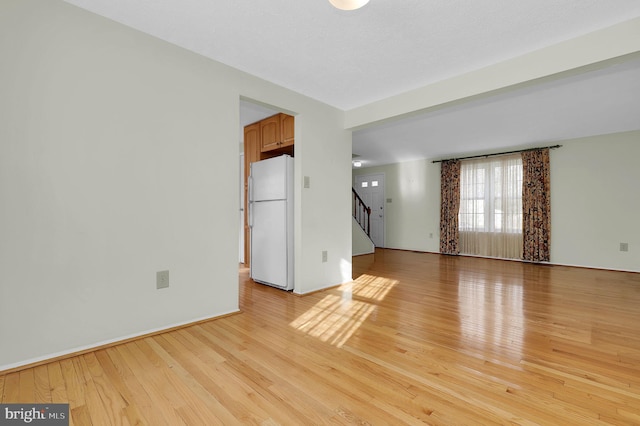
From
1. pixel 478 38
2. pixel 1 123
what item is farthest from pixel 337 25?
pixel 1 123

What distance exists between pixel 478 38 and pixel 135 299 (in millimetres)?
3289

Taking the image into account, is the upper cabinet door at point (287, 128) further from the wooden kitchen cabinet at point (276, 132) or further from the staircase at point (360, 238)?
the staircase at point (360, 238)

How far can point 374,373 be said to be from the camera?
69.9 inches

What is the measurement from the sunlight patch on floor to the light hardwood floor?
0.7 inches

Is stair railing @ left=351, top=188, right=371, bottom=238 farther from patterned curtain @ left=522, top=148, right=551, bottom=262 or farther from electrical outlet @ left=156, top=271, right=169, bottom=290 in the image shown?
electrical outlet @ left=156, top=271, right=169, bottom=290

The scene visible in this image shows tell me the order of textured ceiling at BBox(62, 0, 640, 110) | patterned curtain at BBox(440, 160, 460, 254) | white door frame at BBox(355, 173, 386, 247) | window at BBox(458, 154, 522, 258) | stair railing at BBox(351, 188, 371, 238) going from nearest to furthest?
textured ceiling at BBox(62, 0, 640, 110) < window at BBox(458, 154, 522, 258) < patterned curtain at BBox(440, 160, 460, 254) < white door frame at BBox(355, 173, 386, 247) < stair railing at BBox(351, 188, 371, 238)

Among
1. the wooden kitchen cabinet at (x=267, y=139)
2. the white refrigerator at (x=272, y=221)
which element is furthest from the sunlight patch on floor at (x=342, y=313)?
the wooden kitchen cabinet at (x=267, y=139)

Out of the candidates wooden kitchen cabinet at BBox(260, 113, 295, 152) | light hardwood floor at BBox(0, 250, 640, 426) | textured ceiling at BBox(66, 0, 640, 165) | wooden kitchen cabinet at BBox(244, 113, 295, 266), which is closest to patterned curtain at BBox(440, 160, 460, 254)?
textured ceiling at BBox(66, 0, 640, 165)

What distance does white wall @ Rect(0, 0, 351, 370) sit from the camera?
5.93 ft

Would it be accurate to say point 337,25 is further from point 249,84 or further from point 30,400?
point 30,400

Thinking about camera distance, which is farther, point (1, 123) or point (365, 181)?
point (365, 181)

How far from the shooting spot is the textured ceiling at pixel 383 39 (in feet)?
6.54

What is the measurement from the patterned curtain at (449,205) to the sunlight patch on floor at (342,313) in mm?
3492

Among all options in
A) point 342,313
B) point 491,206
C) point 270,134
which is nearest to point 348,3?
point 342,313
